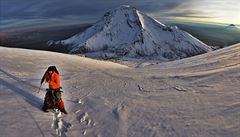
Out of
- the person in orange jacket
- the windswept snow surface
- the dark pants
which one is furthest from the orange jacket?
the windswept snow surface

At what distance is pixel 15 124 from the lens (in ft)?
35.4

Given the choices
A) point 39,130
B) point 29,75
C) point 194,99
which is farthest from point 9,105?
point 194,99

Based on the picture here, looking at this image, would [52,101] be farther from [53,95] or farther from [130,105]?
[130,105]

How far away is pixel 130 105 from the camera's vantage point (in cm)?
1302

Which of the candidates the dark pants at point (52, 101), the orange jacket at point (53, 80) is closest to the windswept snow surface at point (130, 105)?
the dark pants at point (52, 101)

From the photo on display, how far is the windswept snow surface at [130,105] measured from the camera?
10.5m

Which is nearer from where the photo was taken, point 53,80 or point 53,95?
point 53,95

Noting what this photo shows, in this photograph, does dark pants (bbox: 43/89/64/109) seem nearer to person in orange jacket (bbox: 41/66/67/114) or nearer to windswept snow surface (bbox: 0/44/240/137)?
person in orange jacket (bbox: 41/66/67/114)

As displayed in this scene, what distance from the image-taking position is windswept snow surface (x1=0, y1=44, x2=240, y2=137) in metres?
10.5

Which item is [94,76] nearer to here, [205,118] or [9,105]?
[9,105]

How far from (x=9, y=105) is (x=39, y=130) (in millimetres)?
2621

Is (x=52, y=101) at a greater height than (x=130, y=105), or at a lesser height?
greater

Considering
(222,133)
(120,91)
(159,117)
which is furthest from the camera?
(120,91)

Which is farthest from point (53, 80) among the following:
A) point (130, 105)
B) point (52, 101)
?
point (130, 105)
